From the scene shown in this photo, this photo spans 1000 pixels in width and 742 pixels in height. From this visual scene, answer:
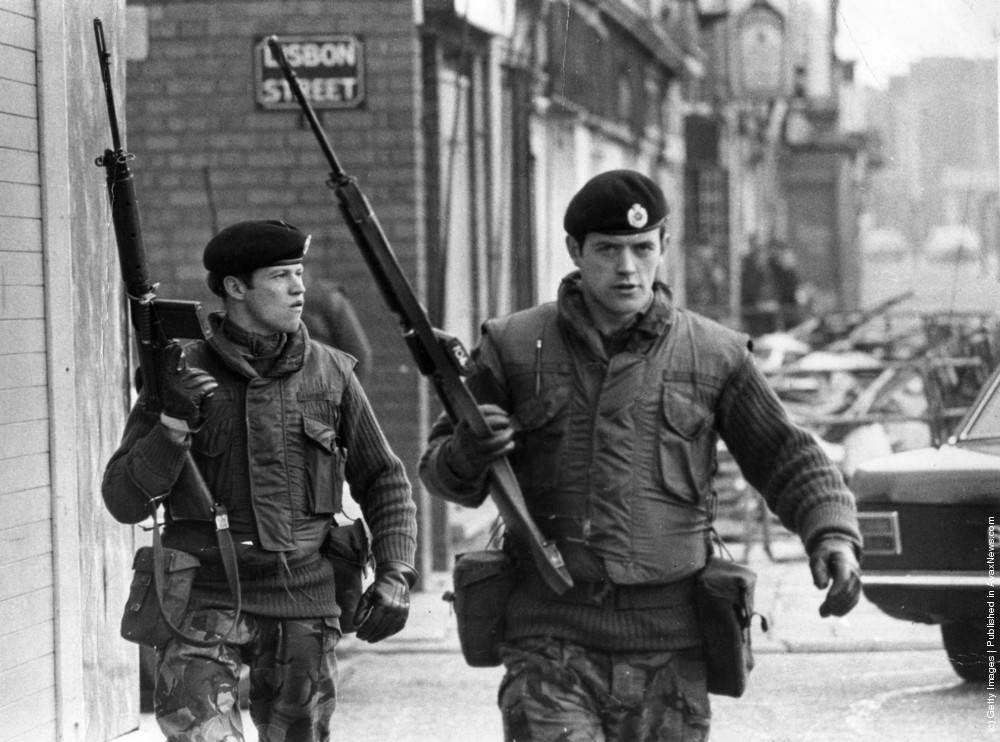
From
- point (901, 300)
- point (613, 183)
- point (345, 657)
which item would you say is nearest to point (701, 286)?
point (901, 300)

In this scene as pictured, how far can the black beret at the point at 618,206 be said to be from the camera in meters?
4.06

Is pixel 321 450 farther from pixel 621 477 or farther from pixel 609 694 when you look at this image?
pixel 609 694

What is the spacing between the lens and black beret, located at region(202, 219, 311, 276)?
4.49m

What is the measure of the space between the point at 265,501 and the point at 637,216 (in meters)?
1.12

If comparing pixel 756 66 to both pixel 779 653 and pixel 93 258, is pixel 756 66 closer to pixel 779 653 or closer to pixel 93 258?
pixel 779 653

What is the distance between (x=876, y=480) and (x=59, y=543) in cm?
320

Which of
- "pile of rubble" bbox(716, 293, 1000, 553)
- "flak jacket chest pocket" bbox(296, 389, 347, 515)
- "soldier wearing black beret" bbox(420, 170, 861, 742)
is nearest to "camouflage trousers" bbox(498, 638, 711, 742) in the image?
"soldier wearing black beret" bbox(420, 170, 861, 742)

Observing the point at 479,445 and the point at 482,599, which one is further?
the point at 482,599

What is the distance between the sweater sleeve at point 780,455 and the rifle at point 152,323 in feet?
3.88

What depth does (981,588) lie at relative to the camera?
276 inches

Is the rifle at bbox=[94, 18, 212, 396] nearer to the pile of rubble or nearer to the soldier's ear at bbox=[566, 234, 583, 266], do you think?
the soldier's ear at bbox=[566, 234, 583, 266]

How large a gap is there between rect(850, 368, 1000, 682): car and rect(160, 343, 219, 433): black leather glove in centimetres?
367

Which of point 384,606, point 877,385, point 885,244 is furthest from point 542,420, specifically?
point 885,244

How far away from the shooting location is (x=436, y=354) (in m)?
4.18
